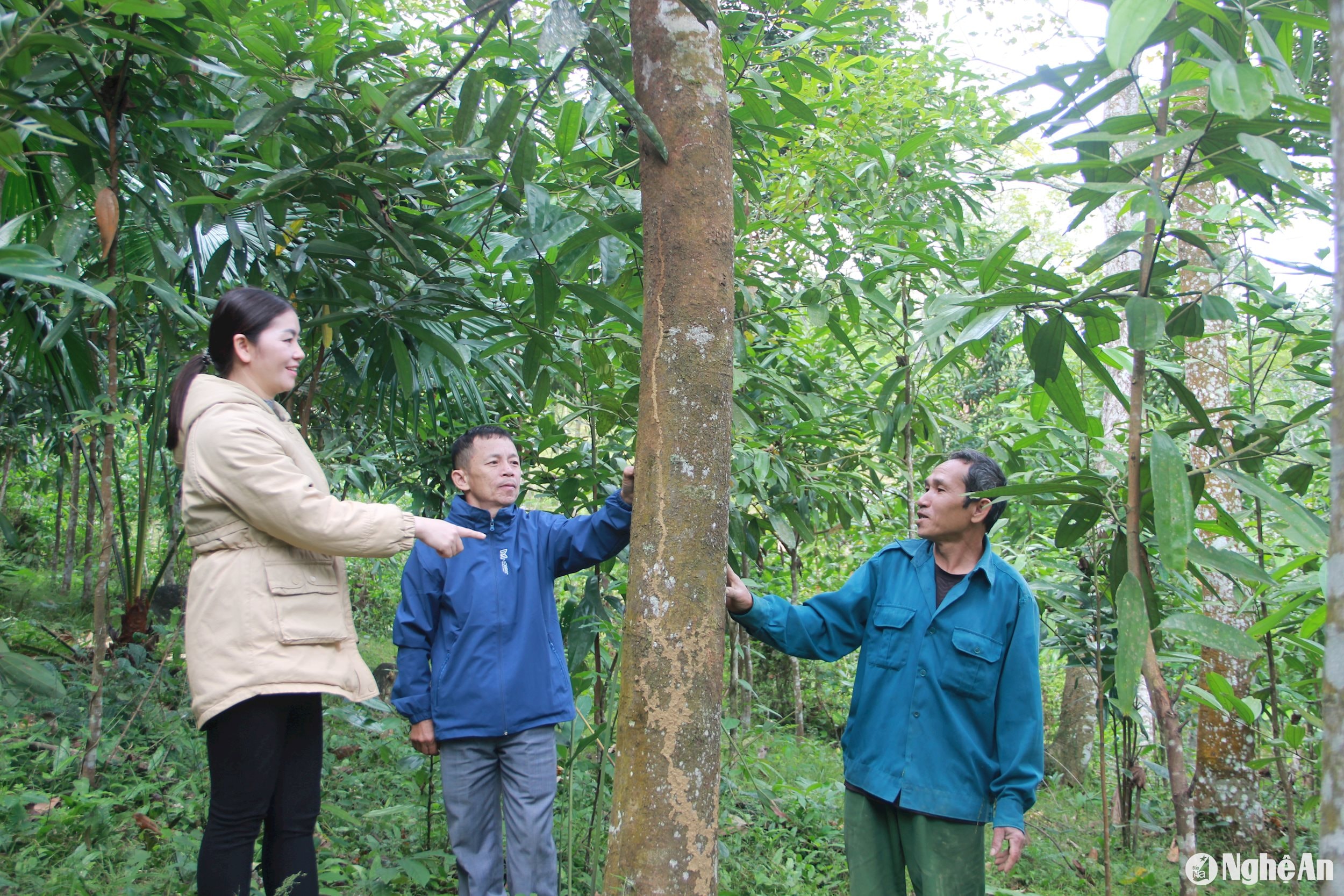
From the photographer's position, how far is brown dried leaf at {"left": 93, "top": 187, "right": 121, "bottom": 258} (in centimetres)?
215

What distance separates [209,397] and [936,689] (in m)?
1.73

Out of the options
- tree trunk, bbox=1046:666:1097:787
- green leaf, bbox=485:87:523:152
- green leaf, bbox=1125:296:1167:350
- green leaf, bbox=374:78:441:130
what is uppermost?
green leaf, bbox=374:78:441:130

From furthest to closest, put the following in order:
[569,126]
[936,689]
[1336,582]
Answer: [936,689]
[569,126]
[1336,582]

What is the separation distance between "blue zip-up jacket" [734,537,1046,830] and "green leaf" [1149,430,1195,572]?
2.22 feet

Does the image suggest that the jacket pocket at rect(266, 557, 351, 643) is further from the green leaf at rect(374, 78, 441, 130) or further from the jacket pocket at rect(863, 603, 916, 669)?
the jacket pocket at rect(863, 603, 916, 669)

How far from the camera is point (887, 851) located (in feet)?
6.69

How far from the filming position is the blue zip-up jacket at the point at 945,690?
1942mm

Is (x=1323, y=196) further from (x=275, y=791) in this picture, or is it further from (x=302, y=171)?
(x=275, y=791)

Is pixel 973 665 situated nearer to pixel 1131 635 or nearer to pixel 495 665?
pixel 1131 635

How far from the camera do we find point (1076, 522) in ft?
6.13

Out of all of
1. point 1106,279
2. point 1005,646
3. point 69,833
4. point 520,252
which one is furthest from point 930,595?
point 69,833

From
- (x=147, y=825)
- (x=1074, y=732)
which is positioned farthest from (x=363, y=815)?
(x=1074, y=732)

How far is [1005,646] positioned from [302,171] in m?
Answer: 1.91

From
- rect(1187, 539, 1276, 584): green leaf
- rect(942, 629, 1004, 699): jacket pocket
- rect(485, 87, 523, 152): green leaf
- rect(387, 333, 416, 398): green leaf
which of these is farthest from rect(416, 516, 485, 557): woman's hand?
rect(1187, 539, 1276, 584): green leaf
